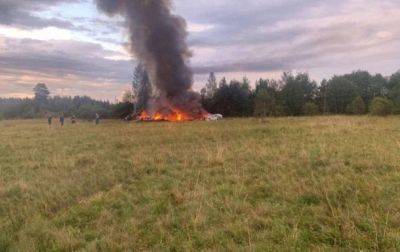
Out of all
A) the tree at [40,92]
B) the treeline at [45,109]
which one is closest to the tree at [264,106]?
the treeline at [45,109]

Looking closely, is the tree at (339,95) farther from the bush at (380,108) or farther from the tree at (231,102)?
the bush at (380,108)

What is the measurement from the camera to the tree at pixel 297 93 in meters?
98.4

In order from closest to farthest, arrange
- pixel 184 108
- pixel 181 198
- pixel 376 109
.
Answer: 1. pixel 181 198
2. pixel 376 109
3. pixel 184 108

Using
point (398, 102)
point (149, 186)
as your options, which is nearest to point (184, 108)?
point (398, 102)

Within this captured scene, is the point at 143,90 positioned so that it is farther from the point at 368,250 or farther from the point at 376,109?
the point at 368,250

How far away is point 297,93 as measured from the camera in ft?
333

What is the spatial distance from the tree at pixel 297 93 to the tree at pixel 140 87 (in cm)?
3502

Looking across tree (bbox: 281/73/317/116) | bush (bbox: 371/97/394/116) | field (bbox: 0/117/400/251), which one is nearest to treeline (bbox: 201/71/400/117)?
tree (bbox: 281/73/317/116)

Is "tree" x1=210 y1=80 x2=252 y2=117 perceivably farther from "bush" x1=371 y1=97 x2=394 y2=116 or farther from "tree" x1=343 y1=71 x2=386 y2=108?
"bush" x1=371 y1=97 x2=394 y2=116

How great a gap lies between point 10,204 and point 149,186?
12.1 ft

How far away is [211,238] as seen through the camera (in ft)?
22.7

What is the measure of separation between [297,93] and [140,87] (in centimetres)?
4334

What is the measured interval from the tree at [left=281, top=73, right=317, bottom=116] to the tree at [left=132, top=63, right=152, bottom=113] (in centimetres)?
3502

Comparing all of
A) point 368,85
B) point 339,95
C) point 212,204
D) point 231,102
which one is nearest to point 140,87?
point 231,102
